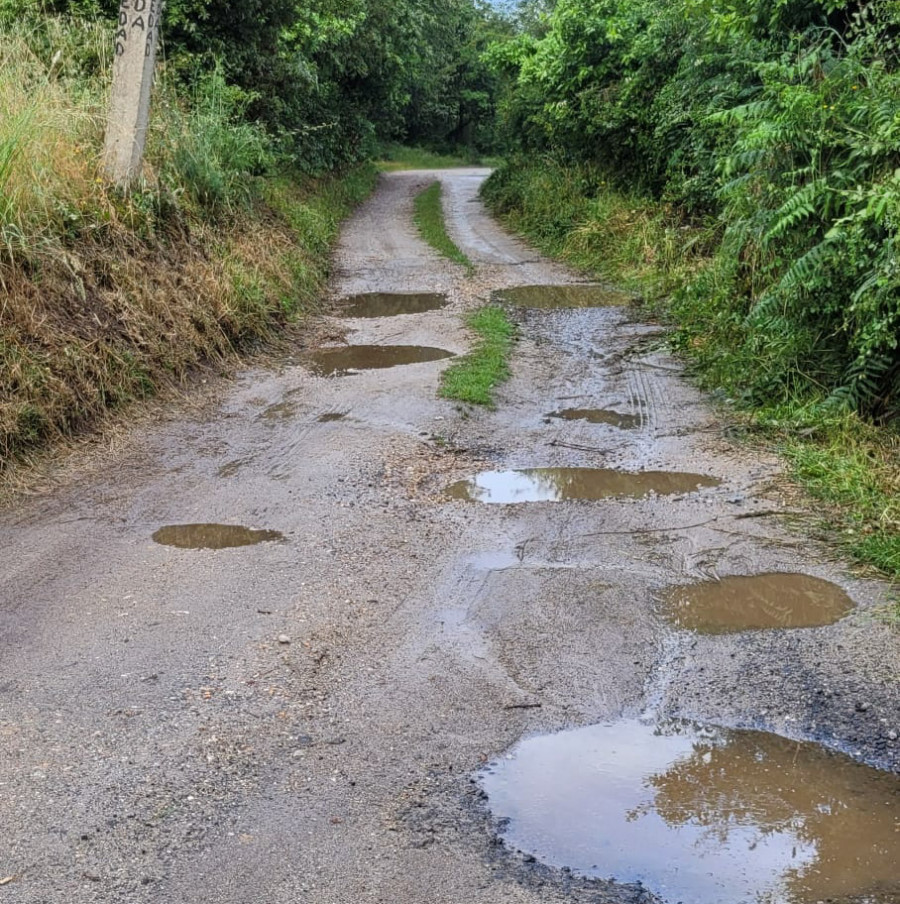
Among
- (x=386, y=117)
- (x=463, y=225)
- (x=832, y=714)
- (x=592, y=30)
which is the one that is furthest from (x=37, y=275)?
(x=386, y=117)

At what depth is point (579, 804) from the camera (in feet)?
11.9

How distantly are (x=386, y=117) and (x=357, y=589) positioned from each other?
2837cm

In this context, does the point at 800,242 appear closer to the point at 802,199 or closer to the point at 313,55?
the point at 802,199

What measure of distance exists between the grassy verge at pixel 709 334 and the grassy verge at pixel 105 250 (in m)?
4.93

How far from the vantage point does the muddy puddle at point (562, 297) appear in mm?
13898

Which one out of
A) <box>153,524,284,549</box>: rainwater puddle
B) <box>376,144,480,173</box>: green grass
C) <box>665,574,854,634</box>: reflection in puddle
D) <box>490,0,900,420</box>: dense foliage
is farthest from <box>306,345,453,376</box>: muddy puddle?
<box>376,144,480,173</box>: green grass

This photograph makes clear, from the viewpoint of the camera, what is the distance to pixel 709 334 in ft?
35.8

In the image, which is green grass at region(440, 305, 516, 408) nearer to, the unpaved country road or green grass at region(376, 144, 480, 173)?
the unpaved country road

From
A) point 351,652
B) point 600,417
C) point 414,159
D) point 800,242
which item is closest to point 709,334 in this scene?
point 800,242

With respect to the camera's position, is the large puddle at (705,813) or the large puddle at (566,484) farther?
the large puddle at (566,484)

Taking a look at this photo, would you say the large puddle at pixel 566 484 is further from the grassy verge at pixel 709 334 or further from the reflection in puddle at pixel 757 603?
the reflection in puddle at pixel 757 603

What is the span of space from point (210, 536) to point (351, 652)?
5.97ft

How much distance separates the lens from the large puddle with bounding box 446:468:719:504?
272 inches

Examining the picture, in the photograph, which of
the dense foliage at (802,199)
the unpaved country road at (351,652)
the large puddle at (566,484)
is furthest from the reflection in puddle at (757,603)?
the dense foliage at (802,199)
